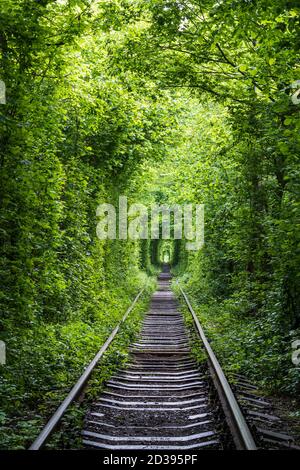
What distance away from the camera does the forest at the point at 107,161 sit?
7.29 m

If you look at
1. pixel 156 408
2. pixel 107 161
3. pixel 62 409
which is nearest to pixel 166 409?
pixel 156 408

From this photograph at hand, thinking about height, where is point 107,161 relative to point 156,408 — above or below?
above

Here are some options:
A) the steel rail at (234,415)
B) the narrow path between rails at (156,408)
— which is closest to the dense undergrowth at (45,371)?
the narrow path between rails at (156,408)

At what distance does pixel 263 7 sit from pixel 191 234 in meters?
26.6

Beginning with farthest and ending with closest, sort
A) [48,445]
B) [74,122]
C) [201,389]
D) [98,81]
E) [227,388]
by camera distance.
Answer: [98,81] < [74,122] < [201,389] < [227,388] < [48,445]

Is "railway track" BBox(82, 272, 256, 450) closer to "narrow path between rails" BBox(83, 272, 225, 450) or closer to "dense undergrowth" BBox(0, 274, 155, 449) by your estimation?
"narrow path between rails" BBox(83, 272, 225, 450)

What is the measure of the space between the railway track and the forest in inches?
17.8

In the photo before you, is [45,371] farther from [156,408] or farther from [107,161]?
[107,161]

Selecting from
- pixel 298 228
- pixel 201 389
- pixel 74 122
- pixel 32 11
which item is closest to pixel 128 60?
pixel 74 122

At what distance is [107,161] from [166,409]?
11965 mm

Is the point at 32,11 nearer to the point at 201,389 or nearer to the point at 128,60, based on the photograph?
the point at 128,60

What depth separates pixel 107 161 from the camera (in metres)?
17.4

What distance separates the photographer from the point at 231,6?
7121 mm


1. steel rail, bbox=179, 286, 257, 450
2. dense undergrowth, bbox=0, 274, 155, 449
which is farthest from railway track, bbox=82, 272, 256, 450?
dense undergrowth, bbox=0, 274, 155, 449
